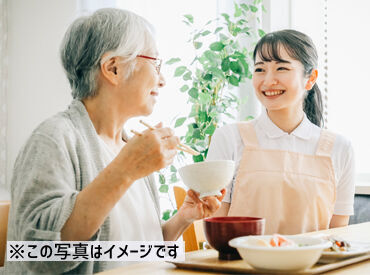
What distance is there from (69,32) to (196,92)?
5.06ft

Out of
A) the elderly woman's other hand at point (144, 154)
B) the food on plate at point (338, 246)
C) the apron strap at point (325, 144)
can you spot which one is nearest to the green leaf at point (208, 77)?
the apron strap at point (325, 144)

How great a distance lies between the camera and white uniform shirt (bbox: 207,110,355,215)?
78.1 inches

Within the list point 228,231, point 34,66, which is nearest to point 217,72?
point 34,66

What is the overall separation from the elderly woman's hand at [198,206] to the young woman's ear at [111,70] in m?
0.40

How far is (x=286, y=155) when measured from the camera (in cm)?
193

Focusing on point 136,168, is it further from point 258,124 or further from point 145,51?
point 258,124

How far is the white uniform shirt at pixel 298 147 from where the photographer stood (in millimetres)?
1983

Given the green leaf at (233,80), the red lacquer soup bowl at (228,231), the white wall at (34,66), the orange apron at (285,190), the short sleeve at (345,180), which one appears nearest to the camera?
the red lacquer soup bowl at (228,231)

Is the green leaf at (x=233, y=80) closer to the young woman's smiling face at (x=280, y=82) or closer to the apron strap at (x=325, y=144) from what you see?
the young woman's smiling face at (x=280, y=82)

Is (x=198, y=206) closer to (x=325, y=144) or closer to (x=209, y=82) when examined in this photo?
(x=325, y=144)

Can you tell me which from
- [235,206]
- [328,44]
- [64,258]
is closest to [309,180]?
[235,206]

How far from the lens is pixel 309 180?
6.21ft

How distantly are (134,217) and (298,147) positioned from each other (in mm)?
909

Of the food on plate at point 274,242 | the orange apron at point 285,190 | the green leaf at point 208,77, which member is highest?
the green leaf at point 208,77
